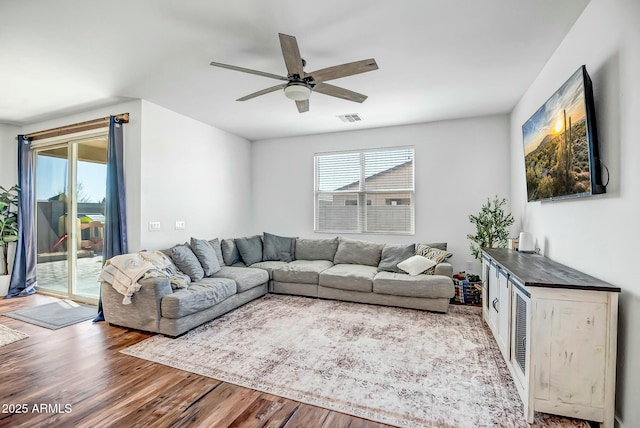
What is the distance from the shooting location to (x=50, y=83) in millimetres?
3447

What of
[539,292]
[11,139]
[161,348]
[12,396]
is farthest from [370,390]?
[11,139]

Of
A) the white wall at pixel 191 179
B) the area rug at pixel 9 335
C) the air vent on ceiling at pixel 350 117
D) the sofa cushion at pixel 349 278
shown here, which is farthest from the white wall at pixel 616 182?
the area rug at pixel 9 335

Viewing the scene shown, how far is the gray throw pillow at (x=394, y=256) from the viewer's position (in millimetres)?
4566

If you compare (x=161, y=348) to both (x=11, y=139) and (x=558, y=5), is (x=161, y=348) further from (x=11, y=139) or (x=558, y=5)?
(x=11, y=139)

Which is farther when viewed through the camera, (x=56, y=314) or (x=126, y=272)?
(x=56, y=314)

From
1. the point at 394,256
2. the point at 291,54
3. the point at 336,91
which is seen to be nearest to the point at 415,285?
the point at 394,256

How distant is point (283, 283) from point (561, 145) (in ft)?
12.3

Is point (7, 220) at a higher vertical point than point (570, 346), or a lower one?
higher

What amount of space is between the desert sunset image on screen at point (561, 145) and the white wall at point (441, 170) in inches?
64.6

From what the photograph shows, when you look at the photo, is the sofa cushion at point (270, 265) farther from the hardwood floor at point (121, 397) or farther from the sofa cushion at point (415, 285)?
the hardwood floor at point (121, 397)

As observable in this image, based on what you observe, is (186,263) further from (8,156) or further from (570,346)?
(8,156)

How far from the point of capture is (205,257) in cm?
421

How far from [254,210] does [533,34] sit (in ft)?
16.5

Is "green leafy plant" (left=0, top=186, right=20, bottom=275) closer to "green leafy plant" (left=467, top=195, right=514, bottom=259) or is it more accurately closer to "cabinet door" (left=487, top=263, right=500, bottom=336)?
"cabinet door" (left=487, top=263, right=500, bottom=336)
